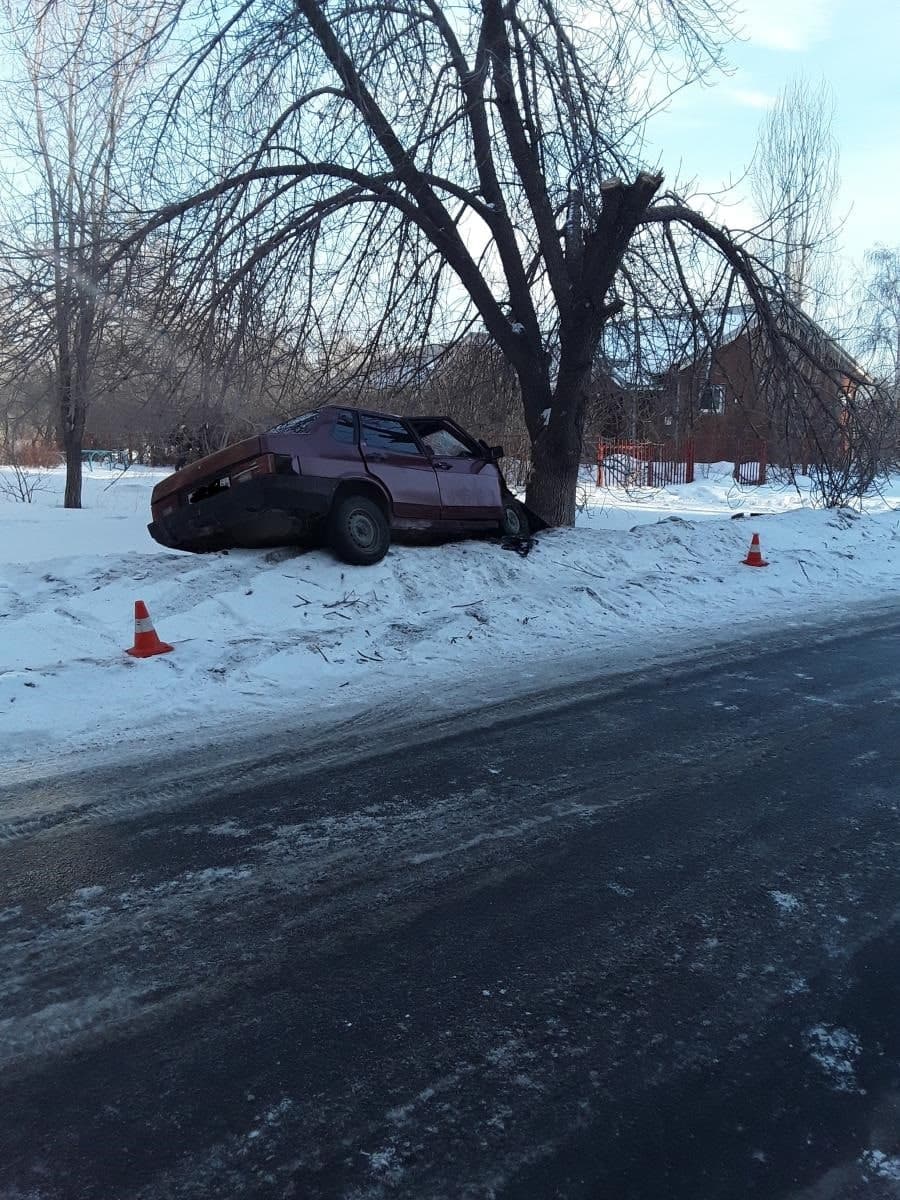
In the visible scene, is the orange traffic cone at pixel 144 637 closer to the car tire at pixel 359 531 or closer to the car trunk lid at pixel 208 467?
the car trunk lid at pixel 208 467

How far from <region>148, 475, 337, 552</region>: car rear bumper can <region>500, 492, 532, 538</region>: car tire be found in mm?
2698

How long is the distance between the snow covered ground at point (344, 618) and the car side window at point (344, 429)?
1177 mm

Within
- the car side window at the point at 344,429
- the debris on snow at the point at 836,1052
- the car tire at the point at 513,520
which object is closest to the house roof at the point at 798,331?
the car tire at the point at 513,520

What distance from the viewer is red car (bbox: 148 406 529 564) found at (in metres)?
7.95

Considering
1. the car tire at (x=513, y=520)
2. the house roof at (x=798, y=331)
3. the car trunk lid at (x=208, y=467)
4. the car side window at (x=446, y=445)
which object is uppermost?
the house roof at (x=798, y=331)

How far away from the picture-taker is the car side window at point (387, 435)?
29.6 feet

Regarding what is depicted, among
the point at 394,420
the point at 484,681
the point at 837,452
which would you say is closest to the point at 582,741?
the point at 484,681

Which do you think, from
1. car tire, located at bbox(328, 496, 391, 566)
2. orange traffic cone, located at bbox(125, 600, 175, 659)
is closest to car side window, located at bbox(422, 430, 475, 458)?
car tire, located at bbox(328, 496, 391, 566)

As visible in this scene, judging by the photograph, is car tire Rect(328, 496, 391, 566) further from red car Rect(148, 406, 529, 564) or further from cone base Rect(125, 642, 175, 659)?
cone base Rect(125, 642, 175, 659)

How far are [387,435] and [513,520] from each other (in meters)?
2.10

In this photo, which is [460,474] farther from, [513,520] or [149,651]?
[149,651]

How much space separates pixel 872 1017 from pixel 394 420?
7.75 metres

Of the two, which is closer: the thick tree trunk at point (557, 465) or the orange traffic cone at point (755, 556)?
the orange traffic cone at point (755, 556)

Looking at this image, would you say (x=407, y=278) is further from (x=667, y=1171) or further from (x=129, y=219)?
(x=667, y=1171)
